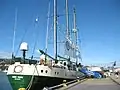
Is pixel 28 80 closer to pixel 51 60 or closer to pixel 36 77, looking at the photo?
pixel 36 77

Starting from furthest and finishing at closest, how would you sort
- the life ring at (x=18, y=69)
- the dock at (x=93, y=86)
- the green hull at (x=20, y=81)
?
the life ring at (x=18, y=69) < the green hull at (x=20, y=81) < the dock at (x=93, y=86)

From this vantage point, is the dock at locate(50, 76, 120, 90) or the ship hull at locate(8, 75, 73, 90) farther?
the ship hull at locate(8, 75, 73, 90)

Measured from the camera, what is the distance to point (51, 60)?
3200 centimetres

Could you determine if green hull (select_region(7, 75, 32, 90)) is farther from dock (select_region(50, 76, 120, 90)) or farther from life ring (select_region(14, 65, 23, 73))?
dock (select_region(50, 76, 120, 90))

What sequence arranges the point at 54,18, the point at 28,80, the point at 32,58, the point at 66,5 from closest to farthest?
the point at 28,80 → the point at 32,58 → the point at 54,18 → the point at 66,5

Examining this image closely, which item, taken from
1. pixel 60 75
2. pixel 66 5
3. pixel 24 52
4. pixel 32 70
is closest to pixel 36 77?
pixel 32 70

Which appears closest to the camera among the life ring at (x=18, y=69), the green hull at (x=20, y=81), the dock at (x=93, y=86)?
the dock at (x=93, y=86)

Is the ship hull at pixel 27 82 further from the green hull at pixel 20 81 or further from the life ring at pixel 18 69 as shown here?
the life ring at pixel 18 69

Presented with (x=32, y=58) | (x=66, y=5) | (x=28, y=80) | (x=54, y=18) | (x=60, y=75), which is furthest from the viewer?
(x=66, y=5)

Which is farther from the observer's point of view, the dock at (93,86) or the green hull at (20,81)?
the green hull at (20,81)

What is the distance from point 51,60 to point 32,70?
6.31m

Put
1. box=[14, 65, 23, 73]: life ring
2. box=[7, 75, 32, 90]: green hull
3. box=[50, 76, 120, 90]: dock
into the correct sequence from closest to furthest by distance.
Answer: box=[50, 76, 120, 90]: dock → box=[7, 75, 32, 90]: green hull → box=[14, 65, 23, 73]: life ring

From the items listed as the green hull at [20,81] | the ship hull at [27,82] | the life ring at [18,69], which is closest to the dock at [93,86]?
the ship hull at [27,82]

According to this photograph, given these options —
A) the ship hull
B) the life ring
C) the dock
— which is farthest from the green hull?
the dock
